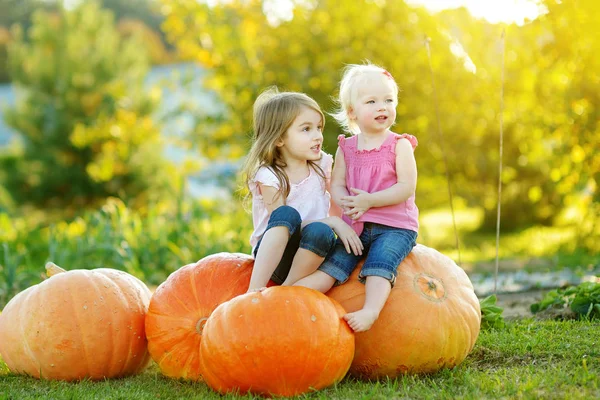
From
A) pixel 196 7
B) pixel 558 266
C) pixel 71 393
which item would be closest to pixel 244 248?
pixel 558 266

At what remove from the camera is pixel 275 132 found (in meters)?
3.51

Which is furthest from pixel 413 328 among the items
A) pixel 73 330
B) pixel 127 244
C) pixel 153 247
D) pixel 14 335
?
pixel 153 247

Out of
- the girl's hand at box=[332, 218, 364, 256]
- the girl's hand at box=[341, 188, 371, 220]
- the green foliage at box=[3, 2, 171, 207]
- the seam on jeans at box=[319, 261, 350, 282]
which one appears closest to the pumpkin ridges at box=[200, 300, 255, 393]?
the seam on jeans at box=[319, 261, 350, 282]

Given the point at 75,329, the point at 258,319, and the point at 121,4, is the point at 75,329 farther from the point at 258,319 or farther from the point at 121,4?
the point at 121,4

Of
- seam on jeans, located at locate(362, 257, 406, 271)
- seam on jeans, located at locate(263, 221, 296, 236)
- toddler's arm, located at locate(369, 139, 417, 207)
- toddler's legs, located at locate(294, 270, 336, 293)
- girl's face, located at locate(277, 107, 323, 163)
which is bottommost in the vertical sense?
toddler's legs, located at locate(294, 270, 336, 293)

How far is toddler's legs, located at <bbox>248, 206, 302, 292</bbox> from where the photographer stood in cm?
322

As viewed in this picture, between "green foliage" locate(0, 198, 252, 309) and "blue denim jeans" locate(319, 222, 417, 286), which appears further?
"green foliage" locate(0, 198, 252, 309)

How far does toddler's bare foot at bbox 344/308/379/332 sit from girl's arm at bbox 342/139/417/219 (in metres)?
0.51

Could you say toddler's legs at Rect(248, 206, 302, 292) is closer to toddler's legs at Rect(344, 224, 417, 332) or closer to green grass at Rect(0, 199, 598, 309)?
toddler's legs at Rect(344, 224, 417, 332)

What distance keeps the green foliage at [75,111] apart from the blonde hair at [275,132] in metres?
8.41

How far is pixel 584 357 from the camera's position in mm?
3123

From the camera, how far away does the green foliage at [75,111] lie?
478 inches

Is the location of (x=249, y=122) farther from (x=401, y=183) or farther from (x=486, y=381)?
(x=486, y=381)

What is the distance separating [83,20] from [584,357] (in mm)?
12082
